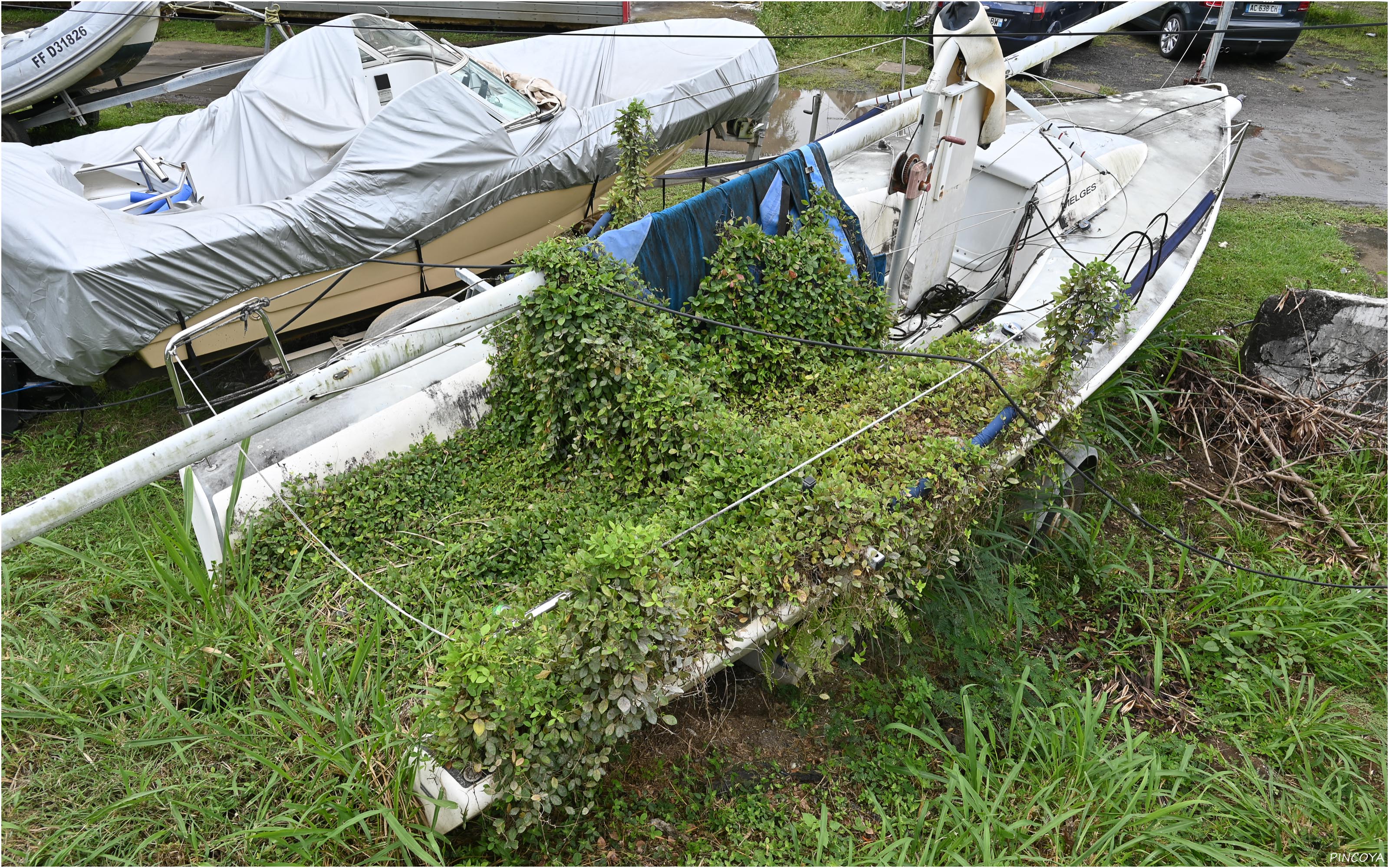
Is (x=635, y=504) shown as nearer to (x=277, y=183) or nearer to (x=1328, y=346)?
(x=277, y=183)

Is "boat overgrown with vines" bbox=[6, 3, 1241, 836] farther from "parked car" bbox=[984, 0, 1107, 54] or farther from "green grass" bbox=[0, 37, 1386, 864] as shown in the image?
"parked car" bbox=[984, 0, 1107, 54]

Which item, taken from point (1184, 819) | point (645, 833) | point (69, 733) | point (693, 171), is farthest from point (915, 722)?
point (693, 171)

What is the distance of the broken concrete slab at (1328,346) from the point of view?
17.8ft

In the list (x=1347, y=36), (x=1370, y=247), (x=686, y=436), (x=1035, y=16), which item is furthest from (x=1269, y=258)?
(x=1347, y=36)

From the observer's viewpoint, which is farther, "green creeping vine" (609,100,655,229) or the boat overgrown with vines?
A: "green creeping vine" (609,100,655,229)

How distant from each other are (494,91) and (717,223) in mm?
3066

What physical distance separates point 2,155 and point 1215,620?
7.59m

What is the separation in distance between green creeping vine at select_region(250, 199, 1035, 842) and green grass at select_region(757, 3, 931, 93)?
25.3ft

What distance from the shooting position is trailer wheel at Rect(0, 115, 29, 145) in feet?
27.0

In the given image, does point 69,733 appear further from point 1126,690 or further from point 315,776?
point 1126,690

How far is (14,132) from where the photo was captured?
8250 millimetres

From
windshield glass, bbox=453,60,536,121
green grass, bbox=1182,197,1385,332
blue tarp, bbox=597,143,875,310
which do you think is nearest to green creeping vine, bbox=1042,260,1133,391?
blue tarp, bbox=597,143,875,310

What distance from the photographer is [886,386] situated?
167 inches

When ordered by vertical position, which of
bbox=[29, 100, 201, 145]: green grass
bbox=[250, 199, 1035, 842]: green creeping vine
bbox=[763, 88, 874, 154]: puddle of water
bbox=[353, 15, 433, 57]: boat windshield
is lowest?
bbox=[250, 199, 1035, 842]: green creeping vine
